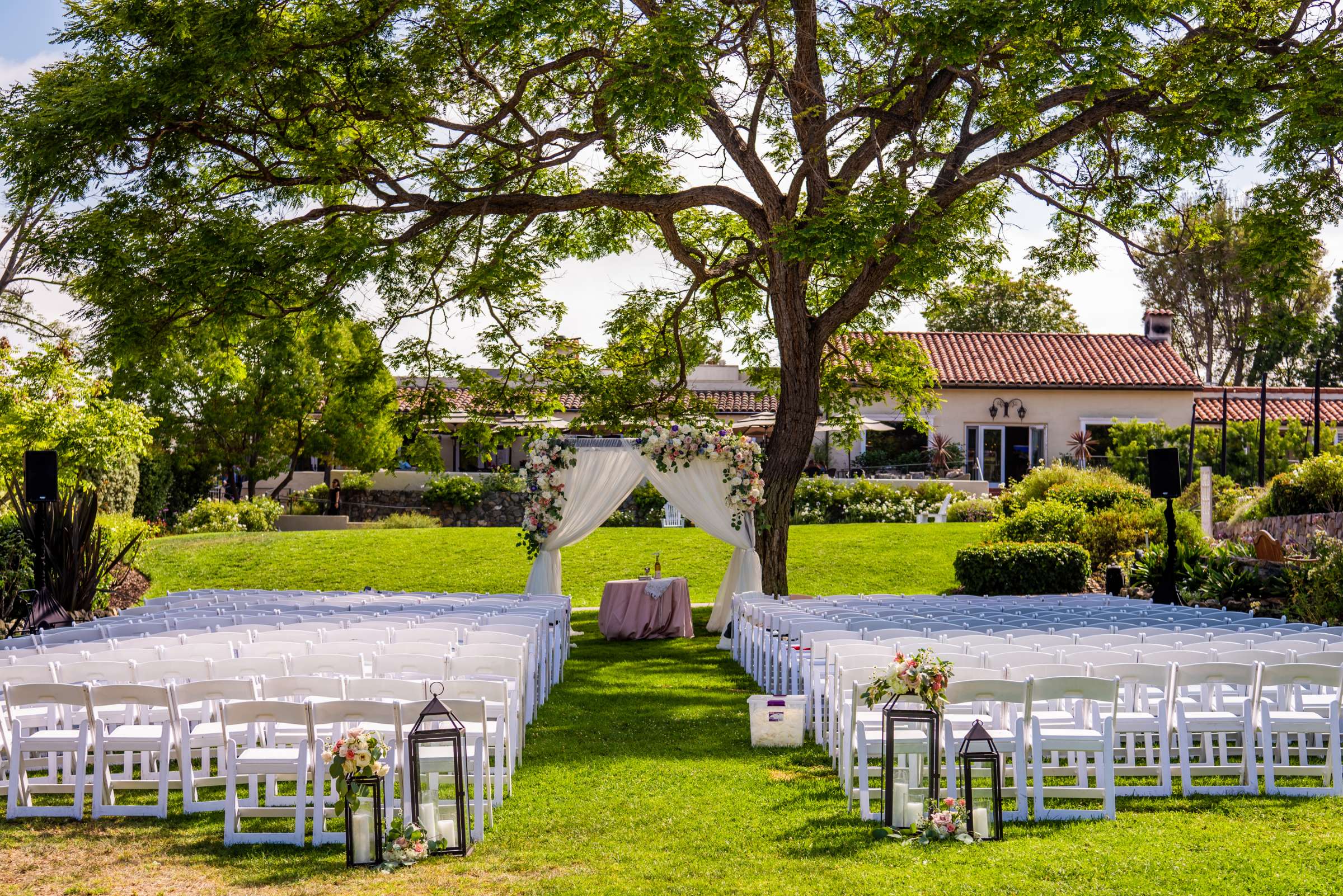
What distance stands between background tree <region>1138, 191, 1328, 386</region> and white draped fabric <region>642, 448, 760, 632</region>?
6127mm

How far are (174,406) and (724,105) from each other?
70.2 feet

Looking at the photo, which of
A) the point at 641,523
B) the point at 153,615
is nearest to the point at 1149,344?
the point at 641,523

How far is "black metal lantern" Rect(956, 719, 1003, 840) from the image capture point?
6000 millimetres

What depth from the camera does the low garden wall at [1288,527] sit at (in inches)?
636

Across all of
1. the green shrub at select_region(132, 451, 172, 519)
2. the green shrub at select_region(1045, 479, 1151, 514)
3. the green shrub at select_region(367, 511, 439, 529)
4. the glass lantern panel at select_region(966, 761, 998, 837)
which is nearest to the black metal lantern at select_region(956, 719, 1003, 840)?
the glass lantern panel at select_region(966, 761, 998, 837)

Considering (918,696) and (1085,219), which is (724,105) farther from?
(918,696)

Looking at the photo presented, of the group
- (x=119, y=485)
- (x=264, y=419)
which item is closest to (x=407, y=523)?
(x=119, y=485)

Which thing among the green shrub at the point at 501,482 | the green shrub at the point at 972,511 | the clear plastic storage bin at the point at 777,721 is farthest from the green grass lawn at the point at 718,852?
the green shrub at the point at 501,482

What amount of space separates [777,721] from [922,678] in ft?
8.81

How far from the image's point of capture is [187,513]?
2647 cm

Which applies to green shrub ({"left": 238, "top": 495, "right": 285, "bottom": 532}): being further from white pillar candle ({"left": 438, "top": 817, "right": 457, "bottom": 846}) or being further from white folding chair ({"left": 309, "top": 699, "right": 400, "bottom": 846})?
white pillar candle ({"left": 438, "top": 817, "right": 457, "bottom": 846})

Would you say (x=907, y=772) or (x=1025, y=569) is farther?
(x=1025, y=569)

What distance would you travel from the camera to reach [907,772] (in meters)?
6.52

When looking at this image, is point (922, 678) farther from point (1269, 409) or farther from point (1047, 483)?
point (1269, 409)
